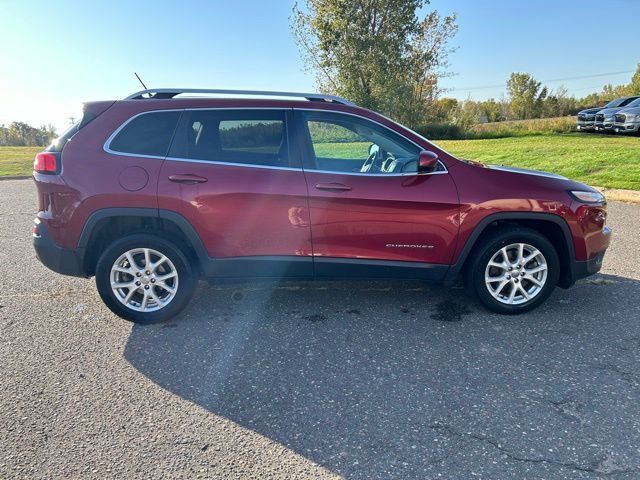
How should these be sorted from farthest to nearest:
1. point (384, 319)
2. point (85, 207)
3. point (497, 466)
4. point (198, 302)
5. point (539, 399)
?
1. point (198, 302)
2. point (384, 319)
3. point (85, 207)
4. point (539, 399)
5. point (497, 466)

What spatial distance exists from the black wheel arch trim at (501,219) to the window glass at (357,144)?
28.4 inches

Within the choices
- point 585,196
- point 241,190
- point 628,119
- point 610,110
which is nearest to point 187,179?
point 241,190

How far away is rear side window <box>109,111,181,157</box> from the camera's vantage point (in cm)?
366

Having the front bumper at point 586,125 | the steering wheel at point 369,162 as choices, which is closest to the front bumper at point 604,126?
the front bumper at point 586,125

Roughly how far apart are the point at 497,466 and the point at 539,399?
0.71 m

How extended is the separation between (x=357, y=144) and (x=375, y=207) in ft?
2.28

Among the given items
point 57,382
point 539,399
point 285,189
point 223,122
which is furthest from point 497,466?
point 223,122

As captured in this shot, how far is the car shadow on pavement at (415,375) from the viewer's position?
7.77 feet

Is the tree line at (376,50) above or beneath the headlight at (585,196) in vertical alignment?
above

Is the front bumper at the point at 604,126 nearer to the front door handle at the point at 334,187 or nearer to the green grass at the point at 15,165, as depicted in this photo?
the front door handle at the point at 334,187

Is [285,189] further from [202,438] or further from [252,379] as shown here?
[202,438]

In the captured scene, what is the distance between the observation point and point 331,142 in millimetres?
3979

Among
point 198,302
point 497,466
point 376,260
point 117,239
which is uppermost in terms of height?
point 117,239

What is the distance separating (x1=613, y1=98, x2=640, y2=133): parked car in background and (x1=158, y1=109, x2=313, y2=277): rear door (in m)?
20.9
